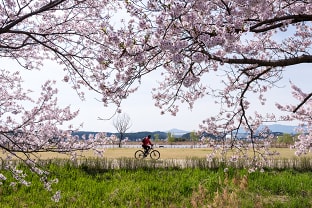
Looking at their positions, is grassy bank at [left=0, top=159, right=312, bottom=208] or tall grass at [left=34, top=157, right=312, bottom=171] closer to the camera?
grassy bank at [left=0, top=159, right=312, bottom=208]

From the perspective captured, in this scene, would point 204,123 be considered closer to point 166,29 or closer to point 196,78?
point 196,78

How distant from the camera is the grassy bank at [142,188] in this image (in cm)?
927

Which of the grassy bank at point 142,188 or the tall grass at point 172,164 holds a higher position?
the tall grass at point 172,164

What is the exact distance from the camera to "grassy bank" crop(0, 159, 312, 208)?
365 inches

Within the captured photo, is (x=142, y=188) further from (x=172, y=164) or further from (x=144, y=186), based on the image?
(x=172, y=164)

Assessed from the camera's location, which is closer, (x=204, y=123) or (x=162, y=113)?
(x=162, y=113)

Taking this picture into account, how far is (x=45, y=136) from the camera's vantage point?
6.59m

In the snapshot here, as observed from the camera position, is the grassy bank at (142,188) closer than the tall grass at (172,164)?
Yes

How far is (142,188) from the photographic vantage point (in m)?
10.7

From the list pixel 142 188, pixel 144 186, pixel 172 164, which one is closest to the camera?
pixel 142 188

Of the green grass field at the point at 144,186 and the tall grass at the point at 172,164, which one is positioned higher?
the tall grass at the point at 172,164

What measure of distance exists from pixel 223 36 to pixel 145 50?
1.38 m

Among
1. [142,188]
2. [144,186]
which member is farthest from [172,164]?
[142,188]

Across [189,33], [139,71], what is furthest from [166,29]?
[139,71]
